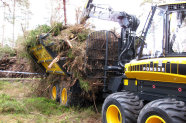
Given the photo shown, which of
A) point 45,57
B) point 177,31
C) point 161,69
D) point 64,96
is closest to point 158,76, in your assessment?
point 161,69

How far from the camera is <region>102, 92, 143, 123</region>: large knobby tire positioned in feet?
13.7

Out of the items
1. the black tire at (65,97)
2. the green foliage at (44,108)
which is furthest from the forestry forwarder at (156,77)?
the green foliage at (44,108)

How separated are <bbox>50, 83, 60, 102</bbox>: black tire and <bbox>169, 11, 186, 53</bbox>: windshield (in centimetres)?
540

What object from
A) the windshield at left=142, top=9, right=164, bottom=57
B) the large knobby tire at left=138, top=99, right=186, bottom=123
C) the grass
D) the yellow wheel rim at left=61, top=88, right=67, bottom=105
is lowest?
the grass

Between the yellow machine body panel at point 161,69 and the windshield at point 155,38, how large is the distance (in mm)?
195

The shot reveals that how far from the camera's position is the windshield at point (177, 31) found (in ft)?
11.8

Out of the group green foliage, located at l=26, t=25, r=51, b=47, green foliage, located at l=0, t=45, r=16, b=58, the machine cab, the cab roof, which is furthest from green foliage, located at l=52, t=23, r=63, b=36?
green foliage, located at l=0, t=45, r=16, b=58

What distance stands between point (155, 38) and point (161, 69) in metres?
0.73

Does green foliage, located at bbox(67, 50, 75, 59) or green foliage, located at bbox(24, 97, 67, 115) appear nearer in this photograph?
green foliage, located at bbox(67, 50, 75, 59)

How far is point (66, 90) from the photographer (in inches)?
286

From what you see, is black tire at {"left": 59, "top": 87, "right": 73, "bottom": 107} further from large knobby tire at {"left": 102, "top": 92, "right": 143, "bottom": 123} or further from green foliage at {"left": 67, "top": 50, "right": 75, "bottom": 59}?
large knobby tire at {"left": 102, "top": 92, "right": 143, "bottom": 123}

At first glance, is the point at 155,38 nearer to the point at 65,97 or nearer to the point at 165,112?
the point at 165,112

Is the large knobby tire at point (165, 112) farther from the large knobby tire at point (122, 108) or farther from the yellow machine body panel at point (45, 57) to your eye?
the yellow machine body panel at point (45, 57)

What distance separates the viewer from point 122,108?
14.0ft
